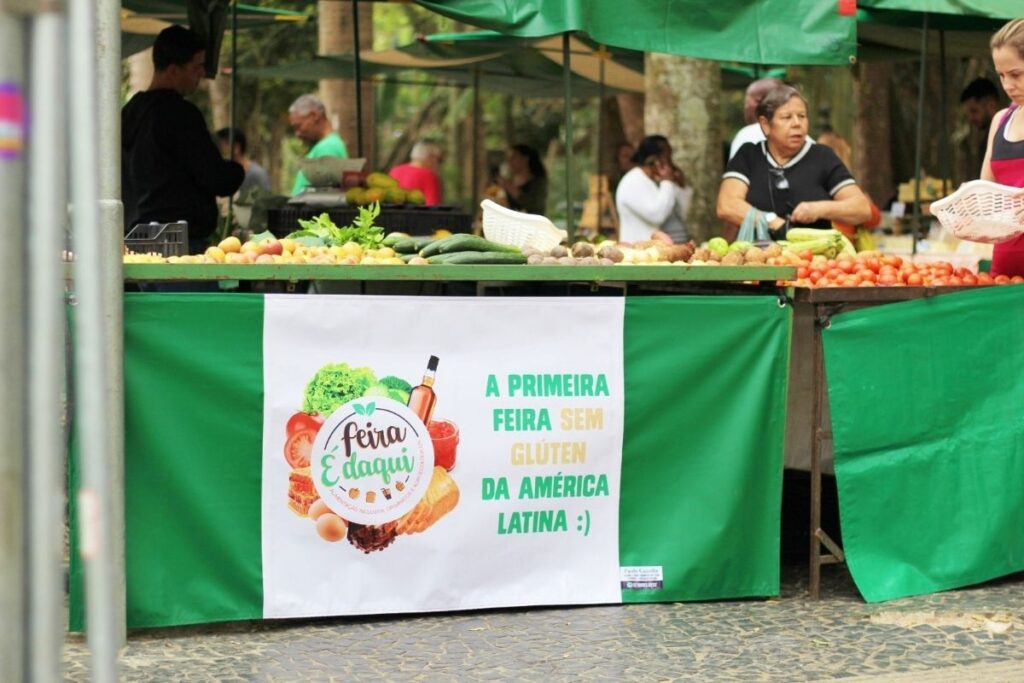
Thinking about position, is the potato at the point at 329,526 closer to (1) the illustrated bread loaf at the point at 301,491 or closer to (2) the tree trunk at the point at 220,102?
(1) the illustrated bread loaf at the point at 301,491

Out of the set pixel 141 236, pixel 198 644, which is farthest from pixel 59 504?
pixel 141 236

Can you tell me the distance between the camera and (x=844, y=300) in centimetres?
570

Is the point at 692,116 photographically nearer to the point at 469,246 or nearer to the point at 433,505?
the point at 469,246

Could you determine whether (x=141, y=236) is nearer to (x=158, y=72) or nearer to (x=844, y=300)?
Answer: (x=158, y=72)

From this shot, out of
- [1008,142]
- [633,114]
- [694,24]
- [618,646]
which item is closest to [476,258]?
[618,646]

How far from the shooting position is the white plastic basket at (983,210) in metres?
5.96

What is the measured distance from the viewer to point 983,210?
6.01 meters

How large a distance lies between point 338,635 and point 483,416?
3.08 ft

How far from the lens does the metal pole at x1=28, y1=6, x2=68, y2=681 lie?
2.07 meters

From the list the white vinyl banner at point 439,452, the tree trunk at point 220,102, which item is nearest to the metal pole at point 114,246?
the white vinyl banner at point 439,452

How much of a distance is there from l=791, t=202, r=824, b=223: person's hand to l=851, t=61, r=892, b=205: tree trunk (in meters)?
11.1

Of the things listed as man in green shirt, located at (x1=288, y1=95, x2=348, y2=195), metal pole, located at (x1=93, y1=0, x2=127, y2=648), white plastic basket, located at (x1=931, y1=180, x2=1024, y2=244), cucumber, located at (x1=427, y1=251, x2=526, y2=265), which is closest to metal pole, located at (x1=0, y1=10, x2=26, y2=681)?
metal pole, located at (x1=93, y1=0, x2=127, y2=648)

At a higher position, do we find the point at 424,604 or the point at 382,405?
the point at 382,405

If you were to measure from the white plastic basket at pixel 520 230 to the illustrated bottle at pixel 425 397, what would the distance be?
1042mm
